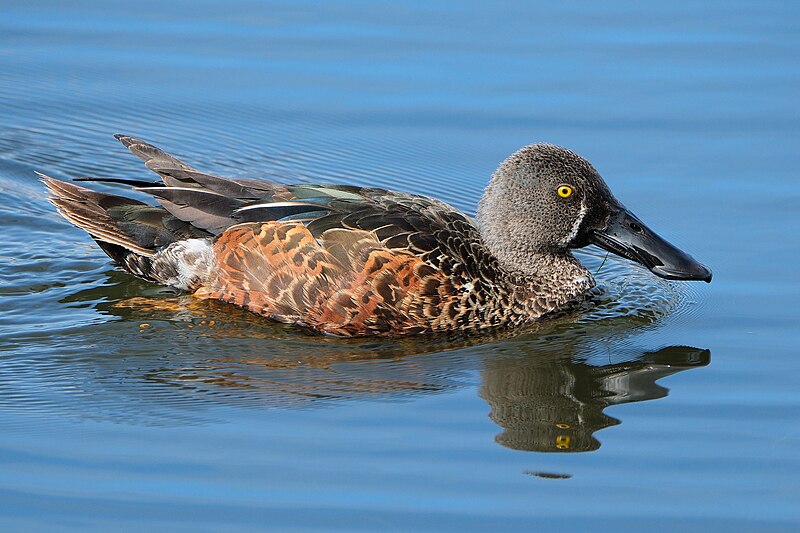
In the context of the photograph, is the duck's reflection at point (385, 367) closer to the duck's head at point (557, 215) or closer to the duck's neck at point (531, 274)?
the duck's neck at point (531, 274)

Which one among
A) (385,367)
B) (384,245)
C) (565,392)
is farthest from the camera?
(384,245)

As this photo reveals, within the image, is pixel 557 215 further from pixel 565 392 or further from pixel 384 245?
pixel 565 392

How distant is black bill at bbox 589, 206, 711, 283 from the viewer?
9078 millimetres

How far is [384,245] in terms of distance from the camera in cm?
879

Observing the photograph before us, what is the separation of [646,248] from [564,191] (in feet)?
2.27

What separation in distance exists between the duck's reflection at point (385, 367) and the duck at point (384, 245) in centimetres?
19

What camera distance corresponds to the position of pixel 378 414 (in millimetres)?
7570

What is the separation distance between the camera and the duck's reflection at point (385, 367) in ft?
25.5

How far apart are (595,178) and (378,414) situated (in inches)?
104

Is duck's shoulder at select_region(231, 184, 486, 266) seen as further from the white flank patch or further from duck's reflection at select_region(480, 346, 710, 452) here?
duck's reflection at select_region(480, 346, 710, 452)

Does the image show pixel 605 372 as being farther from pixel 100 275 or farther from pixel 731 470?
pixel 100 275

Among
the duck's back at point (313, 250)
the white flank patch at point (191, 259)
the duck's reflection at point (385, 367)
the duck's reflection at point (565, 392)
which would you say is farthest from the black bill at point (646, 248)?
the white flank patch at point (191, 259)

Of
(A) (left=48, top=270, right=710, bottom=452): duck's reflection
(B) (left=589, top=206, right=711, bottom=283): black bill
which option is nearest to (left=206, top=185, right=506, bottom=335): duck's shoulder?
(A) (left=48, top=270, right=710, bottom=452): duck's reflection

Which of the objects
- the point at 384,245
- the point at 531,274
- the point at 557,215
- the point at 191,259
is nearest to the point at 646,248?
the point at 557,215
